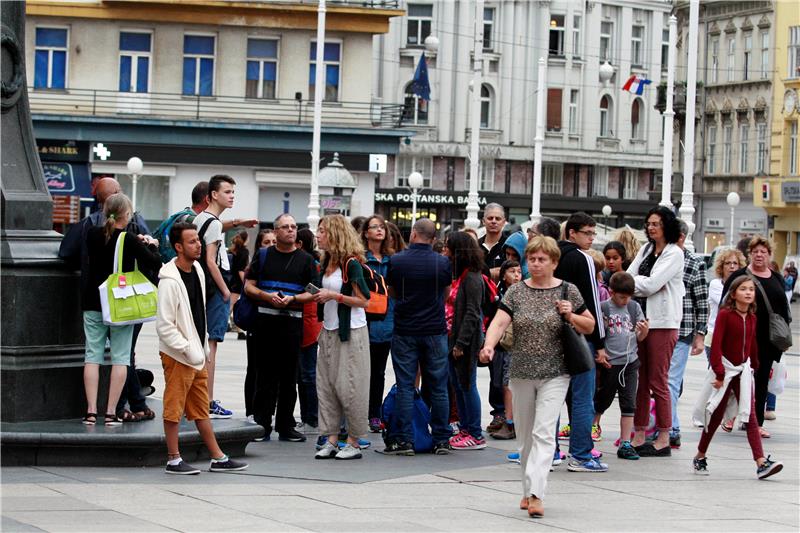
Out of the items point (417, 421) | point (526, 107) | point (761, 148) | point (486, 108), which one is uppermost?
point (526, 107)

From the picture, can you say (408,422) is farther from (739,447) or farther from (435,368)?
(739,447)

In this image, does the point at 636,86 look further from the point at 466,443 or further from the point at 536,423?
the point at 536,423

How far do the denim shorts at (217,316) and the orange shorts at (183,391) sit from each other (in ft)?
8.10

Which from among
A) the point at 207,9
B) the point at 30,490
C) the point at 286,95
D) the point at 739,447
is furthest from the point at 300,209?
the point at 30,490

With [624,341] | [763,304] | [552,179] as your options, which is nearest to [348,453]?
[624,341]

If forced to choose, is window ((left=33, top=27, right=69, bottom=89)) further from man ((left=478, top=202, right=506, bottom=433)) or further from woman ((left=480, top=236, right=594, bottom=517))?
woman ((left=480, top=236, right=594, bottom=517))

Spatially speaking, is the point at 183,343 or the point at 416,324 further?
the point at 416,324

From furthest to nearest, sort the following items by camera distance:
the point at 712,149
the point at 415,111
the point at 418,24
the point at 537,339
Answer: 1. the point at 418,24
2. the point at 415,111
3. the point at 712,149
4. the point at 537,339

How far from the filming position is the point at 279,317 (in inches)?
513

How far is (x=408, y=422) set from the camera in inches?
502

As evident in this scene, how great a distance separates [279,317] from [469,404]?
1.81 m

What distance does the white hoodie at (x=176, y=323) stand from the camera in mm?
Result: 10867

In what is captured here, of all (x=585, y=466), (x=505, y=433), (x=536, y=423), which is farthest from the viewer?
(x=505, y=433)

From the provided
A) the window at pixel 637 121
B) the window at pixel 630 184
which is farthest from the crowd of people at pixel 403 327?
the window at pixel 637 121
